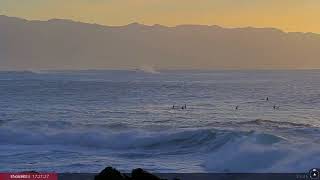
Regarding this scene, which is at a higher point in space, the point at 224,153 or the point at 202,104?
the point at 202,104

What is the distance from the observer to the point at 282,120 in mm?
42438

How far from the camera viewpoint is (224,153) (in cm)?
2811

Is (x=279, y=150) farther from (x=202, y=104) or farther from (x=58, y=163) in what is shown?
(x=202, y=104)

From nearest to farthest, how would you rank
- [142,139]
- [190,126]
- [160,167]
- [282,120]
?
1. [160,167]
2. [142,139]
3. [190,126]
4. [282,120]

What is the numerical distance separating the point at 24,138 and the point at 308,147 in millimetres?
16619

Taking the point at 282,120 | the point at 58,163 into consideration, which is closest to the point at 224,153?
the point at 58,163

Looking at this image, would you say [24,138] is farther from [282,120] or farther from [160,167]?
[282,120]

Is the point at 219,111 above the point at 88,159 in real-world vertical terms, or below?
above

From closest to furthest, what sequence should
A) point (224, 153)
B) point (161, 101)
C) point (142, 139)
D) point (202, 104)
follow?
point (224, 153)
point (142, 139)
point (202, 104)
point (161, 101)

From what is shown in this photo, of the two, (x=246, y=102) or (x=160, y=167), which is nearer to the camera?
(x=160, y=167)

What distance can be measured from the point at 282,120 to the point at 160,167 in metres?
20.8

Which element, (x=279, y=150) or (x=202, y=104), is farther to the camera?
(x=202, y=104)

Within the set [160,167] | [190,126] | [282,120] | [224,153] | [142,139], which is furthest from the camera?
[282,120]

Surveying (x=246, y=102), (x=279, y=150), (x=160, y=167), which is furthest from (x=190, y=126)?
(x=246, y=102)
